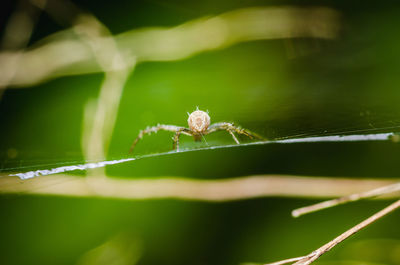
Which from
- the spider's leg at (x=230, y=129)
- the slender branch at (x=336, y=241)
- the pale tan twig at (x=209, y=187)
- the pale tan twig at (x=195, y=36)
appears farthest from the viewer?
the pale tan twig at (x=195, y=36)

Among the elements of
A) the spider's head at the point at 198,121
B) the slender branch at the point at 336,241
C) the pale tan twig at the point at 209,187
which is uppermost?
the spider's head at the point at 198,121

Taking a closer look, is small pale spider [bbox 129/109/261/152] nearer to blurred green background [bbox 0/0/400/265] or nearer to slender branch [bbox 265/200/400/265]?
blurred green background [bbox 0/0/400/265]

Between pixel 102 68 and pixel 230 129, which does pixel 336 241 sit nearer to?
pixel 230 129

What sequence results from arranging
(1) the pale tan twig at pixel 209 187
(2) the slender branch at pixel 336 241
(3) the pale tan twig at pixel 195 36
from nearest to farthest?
(2) the slender branch at pixel 336 241 < (1) the pale tan twig at pixel 209 187 < (3) the pale tan twig at pixel 195 36

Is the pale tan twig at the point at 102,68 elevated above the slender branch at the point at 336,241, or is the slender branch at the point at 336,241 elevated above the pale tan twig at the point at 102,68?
the pale tan twig at the point at 102,68

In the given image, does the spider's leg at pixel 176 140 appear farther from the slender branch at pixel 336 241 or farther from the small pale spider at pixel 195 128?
the slender branch at pixel 336 241

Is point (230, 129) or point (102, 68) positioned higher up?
point (102, 68)

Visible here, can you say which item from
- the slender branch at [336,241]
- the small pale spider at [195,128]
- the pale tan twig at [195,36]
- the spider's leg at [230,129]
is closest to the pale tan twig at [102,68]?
the pale tan twig at [195,36]

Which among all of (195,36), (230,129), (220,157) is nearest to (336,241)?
(230,129)
